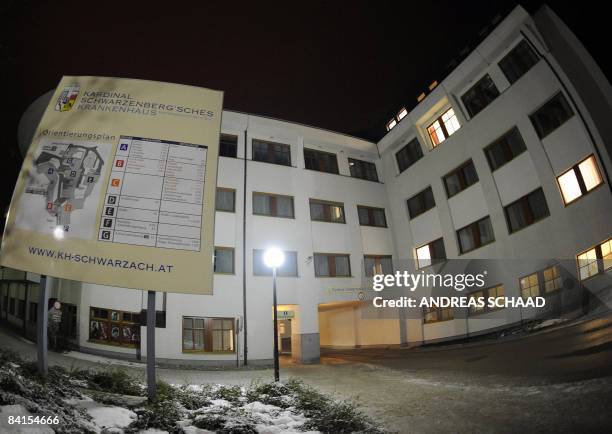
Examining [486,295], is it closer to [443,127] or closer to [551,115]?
[551,115]

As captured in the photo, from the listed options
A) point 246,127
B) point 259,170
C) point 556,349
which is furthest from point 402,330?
point 246,127

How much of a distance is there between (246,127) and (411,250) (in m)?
13.0

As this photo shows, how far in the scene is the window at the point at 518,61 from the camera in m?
15.7

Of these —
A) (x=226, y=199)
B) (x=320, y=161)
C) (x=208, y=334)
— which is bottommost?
(x=208, y=334)

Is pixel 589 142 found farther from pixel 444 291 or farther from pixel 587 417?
pixel 587 417

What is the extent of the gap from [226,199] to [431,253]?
12.7 meters

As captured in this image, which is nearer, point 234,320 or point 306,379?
point 306,379

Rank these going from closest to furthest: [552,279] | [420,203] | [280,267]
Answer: [552,279]
[280,267]
[420,203]

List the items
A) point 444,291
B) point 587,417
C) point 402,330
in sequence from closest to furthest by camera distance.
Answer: point 587,417
point 444,291
point 402,330

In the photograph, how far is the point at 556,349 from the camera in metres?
9.34

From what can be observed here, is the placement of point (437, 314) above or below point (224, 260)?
below

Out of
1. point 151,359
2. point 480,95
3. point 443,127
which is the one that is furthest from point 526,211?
point 151,359

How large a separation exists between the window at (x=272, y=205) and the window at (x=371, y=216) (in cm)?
507

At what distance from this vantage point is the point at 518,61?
1627cm
